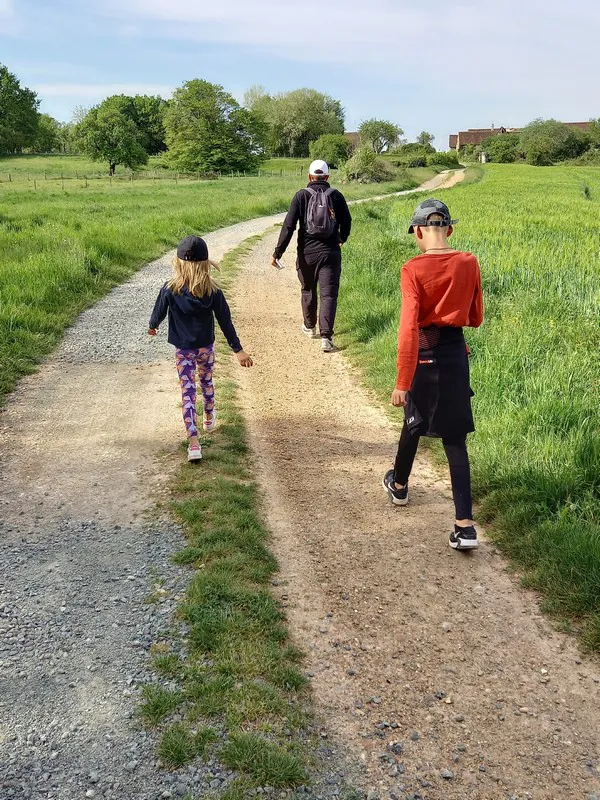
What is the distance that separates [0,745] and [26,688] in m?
0.33

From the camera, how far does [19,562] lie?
3865 millimetres

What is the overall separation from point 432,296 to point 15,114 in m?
92.3

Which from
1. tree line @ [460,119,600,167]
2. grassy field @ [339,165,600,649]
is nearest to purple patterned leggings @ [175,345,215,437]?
grassy field @ [339,165,600,649]

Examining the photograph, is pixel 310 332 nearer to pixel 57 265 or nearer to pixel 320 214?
pixel 320 214

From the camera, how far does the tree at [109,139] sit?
211 feet

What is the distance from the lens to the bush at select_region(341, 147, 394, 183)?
171 feet

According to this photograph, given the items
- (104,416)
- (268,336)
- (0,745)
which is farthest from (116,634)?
(268,336)

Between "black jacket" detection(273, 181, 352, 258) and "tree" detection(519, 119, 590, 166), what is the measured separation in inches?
3322

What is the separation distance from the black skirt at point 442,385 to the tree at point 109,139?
2618 inches

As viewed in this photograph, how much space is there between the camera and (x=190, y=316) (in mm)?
5109

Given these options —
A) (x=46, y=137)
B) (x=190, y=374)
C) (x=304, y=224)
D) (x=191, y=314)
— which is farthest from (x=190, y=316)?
(x=46, y=137)

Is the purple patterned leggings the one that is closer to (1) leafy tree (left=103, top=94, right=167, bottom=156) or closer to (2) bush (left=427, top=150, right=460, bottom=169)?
(2) bush (left=427, top=150, right=460, bottom=169)

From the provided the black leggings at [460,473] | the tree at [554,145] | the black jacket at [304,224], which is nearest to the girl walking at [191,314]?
the black leggings at [460,473]

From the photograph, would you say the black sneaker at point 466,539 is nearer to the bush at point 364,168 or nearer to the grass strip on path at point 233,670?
the grass strip on path at point 233,670
